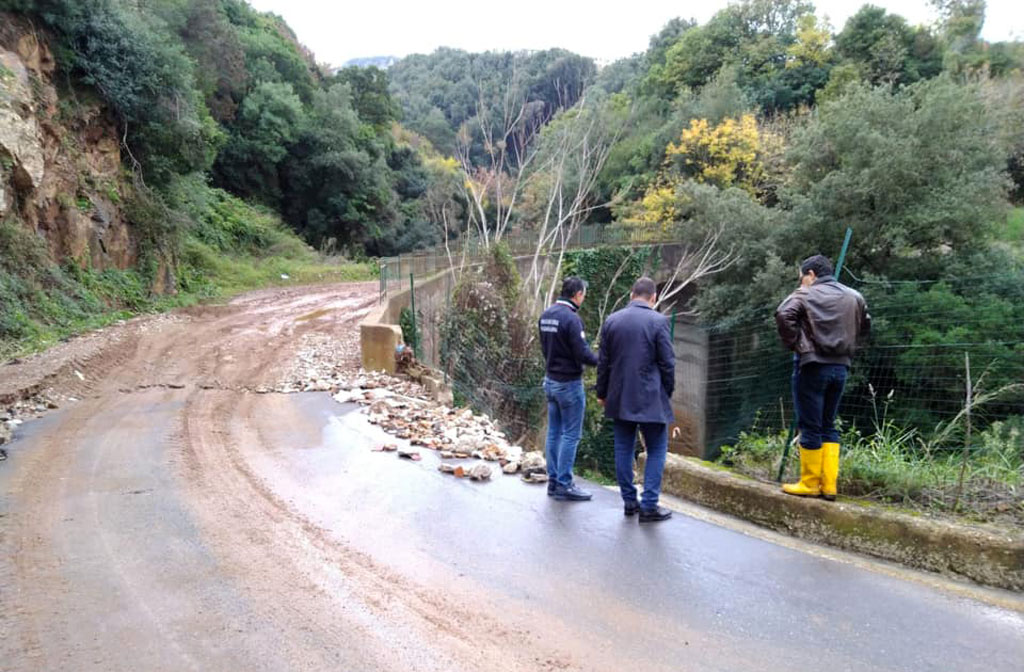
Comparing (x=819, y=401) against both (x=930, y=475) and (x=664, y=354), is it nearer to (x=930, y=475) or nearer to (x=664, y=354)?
(x=930, y=475)

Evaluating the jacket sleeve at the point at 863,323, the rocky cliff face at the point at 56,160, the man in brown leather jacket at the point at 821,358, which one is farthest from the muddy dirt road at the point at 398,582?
the rocky cliff face at the point at 56,160

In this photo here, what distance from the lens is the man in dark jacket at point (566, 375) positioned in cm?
512

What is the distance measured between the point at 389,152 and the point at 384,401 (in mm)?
39163

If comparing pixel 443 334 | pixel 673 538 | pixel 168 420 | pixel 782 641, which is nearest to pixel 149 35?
pixel 443 334

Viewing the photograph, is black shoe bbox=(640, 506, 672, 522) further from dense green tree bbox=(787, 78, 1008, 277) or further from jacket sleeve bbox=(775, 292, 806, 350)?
dense green tree bbox=(787, 78, 1008, 277)

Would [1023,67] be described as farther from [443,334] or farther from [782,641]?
[782,641]

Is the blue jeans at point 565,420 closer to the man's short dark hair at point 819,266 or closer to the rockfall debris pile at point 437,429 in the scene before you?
the rockfall debris pile at point 437,429

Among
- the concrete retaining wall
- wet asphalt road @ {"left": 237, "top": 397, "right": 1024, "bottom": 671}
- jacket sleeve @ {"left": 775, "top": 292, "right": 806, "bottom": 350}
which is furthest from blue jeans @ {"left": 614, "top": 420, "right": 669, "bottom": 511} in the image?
jacket sleeve @ {"left": 775, "top": 292, "right": 806, "bottom": 350}

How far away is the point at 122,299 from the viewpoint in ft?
52.4

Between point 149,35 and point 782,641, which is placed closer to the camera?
point 782,641

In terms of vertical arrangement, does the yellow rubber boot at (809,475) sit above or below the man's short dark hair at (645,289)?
below

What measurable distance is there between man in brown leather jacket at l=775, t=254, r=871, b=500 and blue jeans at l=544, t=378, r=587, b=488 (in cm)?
159

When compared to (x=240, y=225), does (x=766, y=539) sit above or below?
below

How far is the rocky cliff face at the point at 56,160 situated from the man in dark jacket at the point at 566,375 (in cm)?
1250
